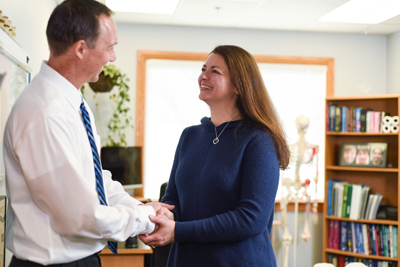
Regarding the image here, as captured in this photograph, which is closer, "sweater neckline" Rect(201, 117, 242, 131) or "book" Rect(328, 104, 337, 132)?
"sweater neckline" Rect(201, 117, 242, 131)

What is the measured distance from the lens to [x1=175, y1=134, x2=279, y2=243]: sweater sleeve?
1454 mm

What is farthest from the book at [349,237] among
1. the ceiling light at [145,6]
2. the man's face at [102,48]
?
the man's face at [102,48]

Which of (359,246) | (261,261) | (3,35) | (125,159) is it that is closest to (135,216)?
(261,261)

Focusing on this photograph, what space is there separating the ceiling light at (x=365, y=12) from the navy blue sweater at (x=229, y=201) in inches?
113

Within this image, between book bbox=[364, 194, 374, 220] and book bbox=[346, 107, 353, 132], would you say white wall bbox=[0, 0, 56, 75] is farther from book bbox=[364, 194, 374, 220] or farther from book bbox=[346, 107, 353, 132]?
book bbox=[364, 194, 374, 220]

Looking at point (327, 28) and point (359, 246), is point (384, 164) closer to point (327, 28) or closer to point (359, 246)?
point (359, 246)

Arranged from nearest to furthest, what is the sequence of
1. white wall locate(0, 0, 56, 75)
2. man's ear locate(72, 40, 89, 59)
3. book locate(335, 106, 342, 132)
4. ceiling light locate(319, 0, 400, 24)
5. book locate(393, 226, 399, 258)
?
man's ear locate(72, 40, 89, 59)
white wall locate(0, 0, 56, 75)
ceiling light locate(319, 0, 400, 24)
book locate(393, 226, 399, 258)
book locate(335, 106, 342, 132)

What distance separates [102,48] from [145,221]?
576 mm

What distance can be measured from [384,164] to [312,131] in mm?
1039

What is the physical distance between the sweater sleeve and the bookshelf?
3072mm

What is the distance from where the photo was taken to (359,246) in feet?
14.1

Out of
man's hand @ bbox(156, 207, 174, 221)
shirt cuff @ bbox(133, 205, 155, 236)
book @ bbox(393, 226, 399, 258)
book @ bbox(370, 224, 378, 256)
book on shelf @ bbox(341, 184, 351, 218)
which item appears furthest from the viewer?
book on shelf @ bbox(341, 184, 351, 218)

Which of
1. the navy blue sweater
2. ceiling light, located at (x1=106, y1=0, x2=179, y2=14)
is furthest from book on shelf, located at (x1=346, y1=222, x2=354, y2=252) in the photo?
the navy blue sweater

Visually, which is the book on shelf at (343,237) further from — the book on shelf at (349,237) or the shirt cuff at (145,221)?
the shirt cuff at (145,221)
